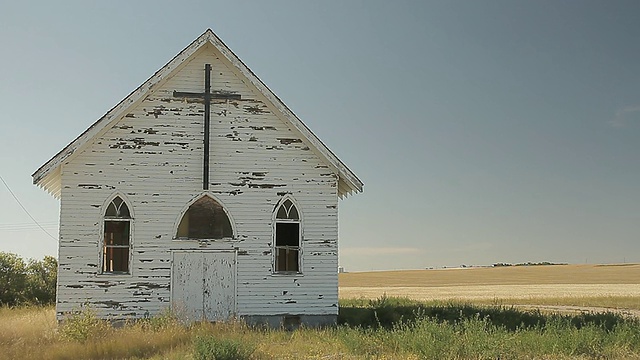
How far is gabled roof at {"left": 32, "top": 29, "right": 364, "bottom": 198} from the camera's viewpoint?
19438 millimetres

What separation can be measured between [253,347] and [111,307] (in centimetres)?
626

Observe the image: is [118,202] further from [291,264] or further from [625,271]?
[625,271]

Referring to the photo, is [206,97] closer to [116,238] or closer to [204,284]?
[116,238]

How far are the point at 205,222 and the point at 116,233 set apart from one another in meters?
2.35

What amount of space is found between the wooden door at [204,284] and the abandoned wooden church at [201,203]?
3cm

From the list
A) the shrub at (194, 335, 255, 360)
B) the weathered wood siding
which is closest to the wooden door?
the weathered wood siding

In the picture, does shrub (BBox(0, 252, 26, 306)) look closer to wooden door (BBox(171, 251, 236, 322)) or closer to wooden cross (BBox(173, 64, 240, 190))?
wooden door (BBox(171, 251, 236, 322))

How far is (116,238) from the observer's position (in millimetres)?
19984

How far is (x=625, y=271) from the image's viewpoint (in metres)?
80.6

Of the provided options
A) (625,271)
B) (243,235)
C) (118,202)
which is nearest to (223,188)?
(243,235)

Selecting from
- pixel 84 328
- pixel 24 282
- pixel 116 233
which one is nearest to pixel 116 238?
pixel 116 233

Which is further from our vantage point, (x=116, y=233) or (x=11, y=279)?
(x=11, y=279)

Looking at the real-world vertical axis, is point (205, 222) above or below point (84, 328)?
above

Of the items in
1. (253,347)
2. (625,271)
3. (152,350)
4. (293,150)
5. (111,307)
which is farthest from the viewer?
(625,271)
